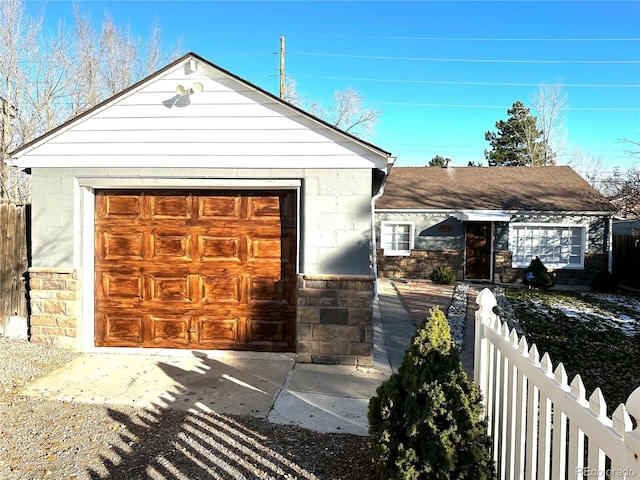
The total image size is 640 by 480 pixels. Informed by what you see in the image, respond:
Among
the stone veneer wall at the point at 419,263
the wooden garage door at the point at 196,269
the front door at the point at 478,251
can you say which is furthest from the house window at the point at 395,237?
the wooden garage door at the point at 196,269

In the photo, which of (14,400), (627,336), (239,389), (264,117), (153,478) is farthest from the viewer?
(627,336)

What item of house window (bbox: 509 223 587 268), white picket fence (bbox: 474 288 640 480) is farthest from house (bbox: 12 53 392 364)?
house window (bbox: 509 223 587 268)

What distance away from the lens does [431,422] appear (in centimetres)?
242

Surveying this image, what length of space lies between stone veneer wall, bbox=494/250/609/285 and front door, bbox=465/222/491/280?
376mm

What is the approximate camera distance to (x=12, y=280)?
6012mm

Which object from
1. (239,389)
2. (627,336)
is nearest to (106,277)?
(239,389)

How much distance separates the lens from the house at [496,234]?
14.6 m

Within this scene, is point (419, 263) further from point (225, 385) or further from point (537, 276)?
point (225, 385)

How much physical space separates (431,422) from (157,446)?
7.31ft

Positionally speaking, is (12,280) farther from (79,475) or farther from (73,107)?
(73,107)

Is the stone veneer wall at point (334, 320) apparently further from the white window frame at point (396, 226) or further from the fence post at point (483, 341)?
the white window frame at point (396, 226)

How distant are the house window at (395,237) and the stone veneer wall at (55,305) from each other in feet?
37.2

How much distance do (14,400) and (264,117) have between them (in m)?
4.13

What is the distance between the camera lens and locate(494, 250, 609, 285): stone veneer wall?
14.6 m
